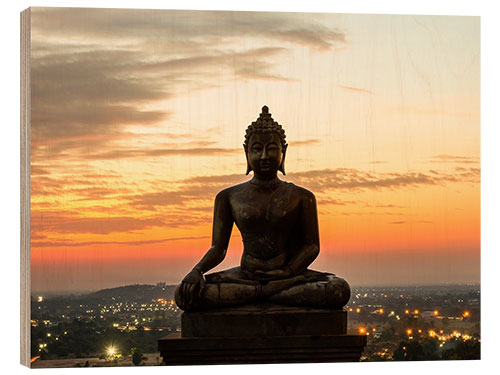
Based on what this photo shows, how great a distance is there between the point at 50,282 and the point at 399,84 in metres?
2.78

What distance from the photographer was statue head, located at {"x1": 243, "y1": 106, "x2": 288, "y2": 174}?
25.7ft

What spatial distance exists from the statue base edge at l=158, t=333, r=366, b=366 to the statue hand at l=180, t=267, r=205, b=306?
241 mm

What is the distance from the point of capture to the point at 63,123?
8.47 m

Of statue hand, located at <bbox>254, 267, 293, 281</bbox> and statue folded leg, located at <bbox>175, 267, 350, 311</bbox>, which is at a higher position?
statue hand, located at <bbox>254, 267, 293, 281</bbox>

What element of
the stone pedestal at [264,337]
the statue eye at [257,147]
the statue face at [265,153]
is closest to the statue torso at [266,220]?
the statue face at [265,153]

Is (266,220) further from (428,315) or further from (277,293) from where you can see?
(428,315)

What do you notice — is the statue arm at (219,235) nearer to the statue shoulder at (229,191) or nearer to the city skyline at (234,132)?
the statue shoulder at (229,191)

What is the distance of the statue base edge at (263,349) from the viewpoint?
7.60 meters

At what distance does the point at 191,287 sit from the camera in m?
7.64

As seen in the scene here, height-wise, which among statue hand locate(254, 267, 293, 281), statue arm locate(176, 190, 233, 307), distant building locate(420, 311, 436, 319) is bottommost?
distant building locate(420, 311, 436, 319)

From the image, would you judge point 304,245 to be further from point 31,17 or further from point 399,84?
point 31,17

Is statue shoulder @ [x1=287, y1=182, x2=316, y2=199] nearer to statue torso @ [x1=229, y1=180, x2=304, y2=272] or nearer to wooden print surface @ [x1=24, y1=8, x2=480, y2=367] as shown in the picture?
statue torso @ [x1=229, y1=180, x2=304, y2=272]

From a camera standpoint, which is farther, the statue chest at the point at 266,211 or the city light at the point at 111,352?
the city light at the point at 111,352

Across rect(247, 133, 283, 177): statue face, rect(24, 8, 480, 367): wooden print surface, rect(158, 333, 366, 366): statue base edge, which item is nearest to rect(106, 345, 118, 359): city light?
rect(24, 8, 480, 367): wooden print surface
